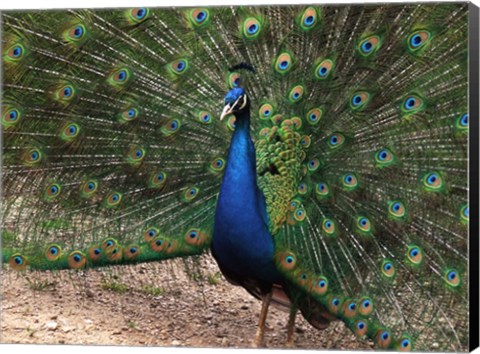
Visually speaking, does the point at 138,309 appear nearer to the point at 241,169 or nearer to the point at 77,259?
the point at 77,259

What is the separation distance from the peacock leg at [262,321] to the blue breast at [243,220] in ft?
0.42

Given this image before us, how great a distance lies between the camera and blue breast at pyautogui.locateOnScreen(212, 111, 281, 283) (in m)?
5.59

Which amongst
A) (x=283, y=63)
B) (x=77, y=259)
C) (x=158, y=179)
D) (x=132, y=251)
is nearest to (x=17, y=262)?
(x=77, y=259)

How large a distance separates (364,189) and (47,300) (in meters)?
1.99

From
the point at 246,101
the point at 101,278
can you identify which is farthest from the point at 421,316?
the point at 101,278

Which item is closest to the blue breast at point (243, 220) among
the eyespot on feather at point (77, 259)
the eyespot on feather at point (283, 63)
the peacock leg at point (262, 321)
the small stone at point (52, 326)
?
the peacock leg at point (262, 321)

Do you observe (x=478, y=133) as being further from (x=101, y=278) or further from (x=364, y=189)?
(x=101, y=278)

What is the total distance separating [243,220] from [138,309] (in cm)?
87

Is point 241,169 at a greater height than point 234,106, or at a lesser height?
lesser

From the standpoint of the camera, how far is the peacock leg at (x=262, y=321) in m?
5.77

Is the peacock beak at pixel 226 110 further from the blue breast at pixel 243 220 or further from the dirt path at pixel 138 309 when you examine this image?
the dirt path at pixel 138 309

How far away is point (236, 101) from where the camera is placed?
5445mm

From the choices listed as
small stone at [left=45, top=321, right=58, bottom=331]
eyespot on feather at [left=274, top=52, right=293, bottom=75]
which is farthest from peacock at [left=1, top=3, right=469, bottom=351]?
small stone at [left=45, top=321, right=58, bottom=331]

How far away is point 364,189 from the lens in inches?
218
